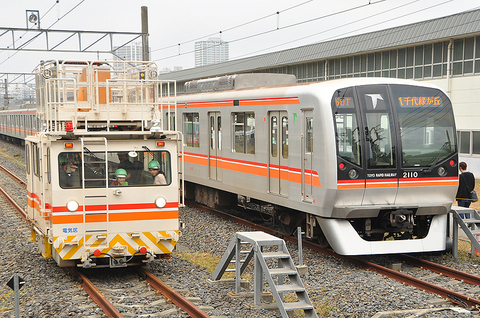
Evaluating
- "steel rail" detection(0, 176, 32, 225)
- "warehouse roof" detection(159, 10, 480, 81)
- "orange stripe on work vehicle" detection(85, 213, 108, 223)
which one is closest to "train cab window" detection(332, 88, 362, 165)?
"orange stripe on work vehicle" detection(85, 213, 108, 223)

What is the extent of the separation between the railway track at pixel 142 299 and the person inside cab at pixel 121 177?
1.49 metres

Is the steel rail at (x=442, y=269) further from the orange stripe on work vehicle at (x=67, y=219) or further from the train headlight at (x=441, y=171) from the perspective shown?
the orange stripe on work vehicle at (x=67, y=219)

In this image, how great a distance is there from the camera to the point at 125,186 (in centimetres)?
868

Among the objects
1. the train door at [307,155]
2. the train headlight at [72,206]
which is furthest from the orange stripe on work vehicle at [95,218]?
the train door at [307,155]

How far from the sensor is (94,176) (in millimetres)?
8523

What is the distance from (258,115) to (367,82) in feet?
9.73

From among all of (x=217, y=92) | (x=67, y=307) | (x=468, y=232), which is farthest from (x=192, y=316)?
(x=217, y=92)

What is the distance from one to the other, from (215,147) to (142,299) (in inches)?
286

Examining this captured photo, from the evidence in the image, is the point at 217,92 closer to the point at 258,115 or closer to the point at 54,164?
the point at 258,115

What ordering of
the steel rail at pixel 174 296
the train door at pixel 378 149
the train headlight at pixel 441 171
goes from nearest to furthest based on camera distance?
1. the steel rail at pixel 174 296
2. the train door at pixel 378 149
3. the train headlight at pixel 441 171

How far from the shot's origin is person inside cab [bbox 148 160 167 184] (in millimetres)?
8875

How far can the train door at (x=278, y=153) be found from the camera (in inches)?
448

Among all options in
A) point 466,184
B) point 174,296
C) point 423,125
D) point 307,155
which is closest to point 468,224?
point 466,184

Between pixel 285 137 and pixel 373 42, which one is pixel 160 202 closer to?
pixel 285 137
